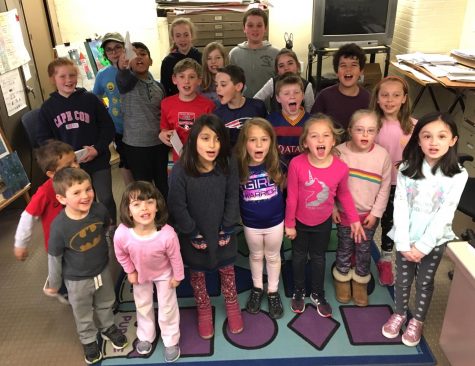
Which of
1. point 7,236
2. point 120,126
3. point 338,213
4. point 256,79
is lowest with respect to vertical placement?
point 7,236

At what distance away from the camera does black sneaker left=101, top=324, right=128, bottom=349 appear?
6.32ft

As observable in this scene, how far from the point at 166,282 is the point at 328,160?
0.89 meters

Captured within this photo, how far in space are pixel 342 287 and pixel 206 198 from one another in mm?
946

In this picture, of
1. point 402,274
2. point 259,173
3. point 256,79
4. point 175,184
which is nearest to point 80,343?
point 175,184

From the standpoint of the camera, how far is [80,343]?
199 cm

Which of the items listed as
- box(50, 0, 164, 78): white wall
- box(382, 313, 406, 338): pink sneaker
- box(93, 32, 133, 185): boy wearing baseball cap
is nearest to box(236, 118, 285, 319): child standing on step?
box(382, 313, 406, 338): pink sneaker

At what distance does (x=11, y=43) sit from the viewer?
3.00m

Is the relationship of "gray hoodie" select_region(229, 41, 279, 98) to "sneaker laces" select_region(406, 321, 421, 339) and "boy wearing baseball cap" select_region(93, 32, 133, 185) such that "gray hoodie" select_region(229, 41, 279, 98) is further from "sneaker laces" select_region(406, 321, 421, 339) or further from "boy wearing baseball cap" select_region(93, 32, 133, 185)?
"sneaker laces" select_region(406, 321, 421, 339)

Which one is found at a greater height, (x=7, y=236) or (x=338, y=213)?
(x=338, y=213)

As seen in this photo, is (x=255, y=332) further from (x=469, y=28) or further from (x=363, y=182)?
(x=469, y=28)

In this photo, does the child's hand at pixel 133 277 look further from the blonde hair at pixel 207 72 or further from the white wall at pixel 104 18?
the white wall at pixel 104 18

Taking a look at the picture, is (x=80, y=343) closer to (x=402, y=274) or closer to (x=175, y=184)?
(x=175, y=184)

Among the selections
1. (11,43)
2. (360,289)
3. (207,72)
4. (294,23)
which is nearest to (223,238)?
(360,289)

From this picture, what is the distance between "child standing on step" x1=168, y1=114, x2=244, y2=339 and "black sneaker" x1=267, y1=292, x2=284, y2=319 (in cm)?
35
